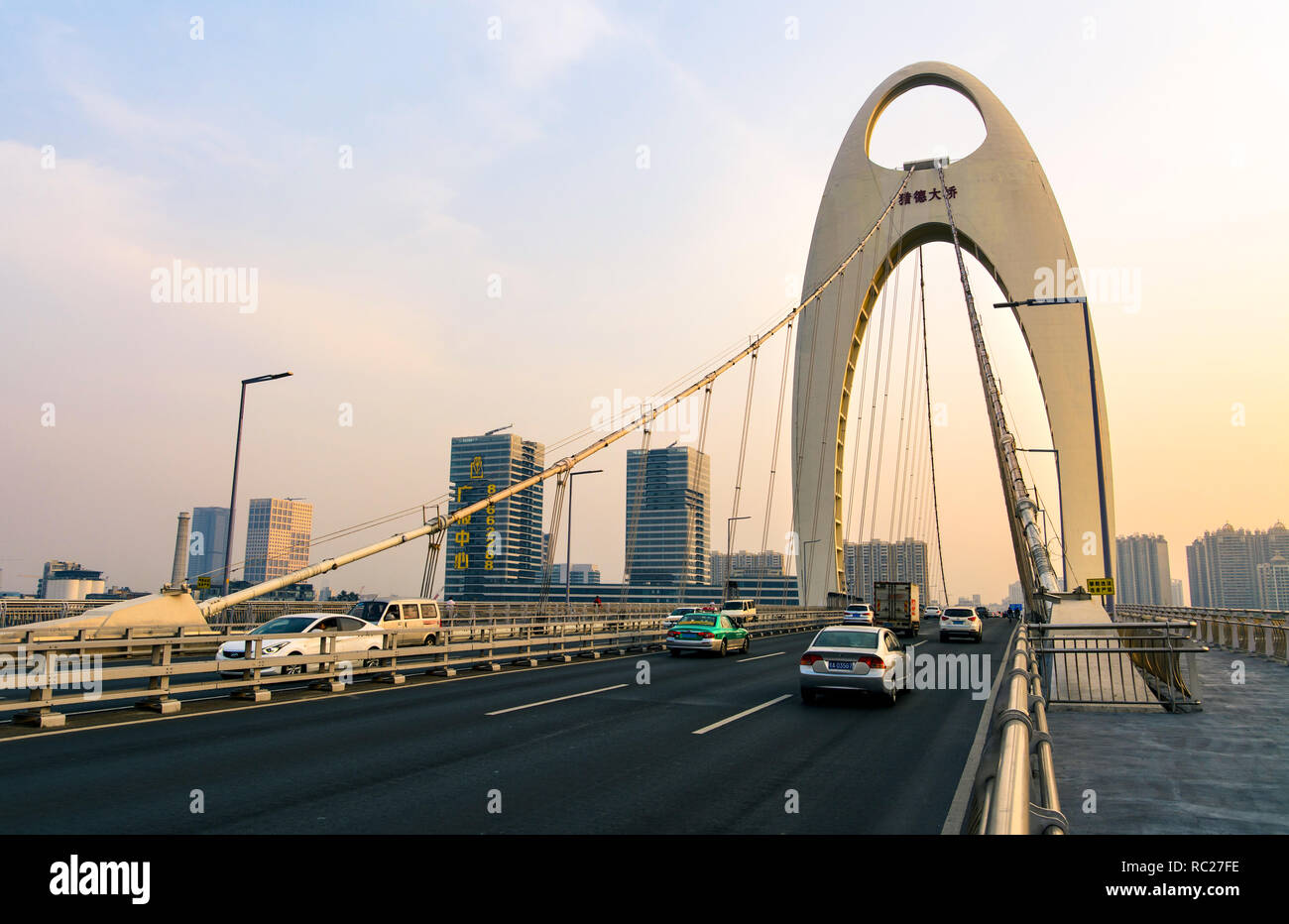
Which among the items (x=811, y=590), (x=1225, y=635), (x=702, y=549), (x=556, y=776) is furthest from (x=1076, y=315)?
(x=702, y=549)

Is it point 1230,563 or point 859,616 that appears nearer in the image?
point 859,616

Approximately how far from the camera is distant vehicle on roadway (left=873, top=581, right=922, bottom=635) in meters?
43.1

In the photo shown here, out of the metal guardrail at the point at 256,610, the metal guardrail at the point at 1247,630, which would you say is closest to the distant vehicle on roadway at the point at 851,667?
the metal guardrail at the point at 1247,630

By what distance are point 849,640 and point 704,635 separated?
12050 millimetres

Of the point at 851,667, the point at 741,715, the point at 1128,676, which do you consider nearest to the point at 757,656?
the point at 851,667

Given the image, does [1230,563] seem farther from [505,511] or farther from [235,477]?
[235,477]

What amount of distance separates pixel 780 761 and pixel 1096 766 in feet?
11.4

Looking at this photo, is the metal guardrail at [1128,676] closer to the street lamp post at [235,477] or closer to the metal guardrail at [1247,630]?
the metal guardrail at [1247,630]

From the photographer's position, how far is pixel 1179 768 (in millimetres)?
8727

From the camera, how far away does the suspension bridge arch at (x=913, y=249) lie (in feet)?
218

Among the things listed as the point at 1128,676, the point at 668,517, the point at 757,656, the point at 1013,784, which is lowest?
the point at 757,656

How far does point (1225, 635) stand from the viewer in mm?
29375

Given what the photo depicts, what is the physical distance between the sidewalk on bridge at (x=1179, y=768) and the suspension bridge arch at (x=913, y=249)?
56406 mm
